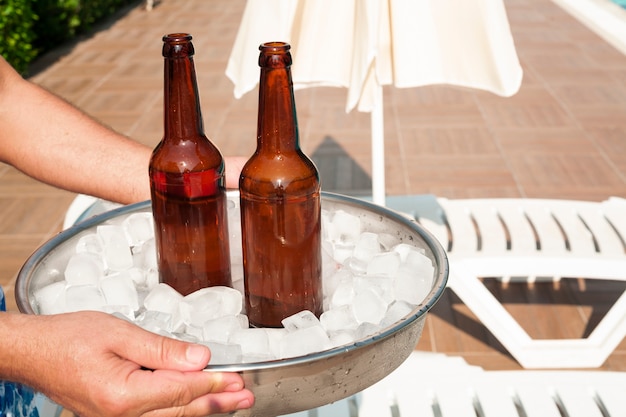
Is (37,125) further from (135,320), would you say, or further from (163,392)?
(163,392)

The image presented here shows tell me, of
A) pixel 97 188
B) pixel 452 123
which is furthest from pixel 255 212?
pixel 452 123

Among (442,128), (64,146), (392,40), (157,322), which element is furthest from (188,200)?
(442,128)

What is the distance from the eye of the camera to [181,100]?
1.04 m

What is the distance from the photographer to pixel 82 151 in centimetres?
154

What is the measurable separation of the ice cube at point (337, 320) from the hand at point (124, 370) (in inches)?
6.6

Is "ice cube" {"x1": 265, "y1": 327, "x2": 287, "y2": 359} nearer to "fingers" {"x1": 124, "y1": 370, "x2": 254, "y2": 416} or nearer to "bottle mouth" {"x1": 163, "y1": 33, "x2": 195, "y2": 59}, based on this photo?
"fingers" {"x1": 124, "y1": 370, "x2": 254, "y2": 416}

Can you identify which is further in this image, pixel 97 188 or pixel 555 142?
pixel 555 142

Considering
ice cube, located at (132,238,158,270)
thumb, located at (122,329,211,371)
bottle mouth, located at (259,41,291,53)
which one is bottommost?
ice cube, located at (132,238,158,270)

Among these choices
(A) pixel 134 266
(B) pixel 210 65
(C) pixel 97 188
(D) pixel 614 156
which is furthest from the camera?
(B) pixel 210 65

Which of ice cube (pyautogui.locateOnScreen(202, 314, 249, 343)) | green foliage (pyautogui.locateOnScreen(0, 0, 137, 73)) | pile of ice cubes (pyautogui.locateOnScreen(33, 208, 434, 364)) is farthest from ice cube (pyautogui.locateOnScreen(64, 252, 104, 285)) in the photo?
green foliage (pyautogui.locateOnScreen(0, 0, 137, 73))

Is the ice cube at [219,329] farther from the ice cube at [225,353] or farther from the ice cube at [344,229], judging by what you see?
the ice cube at [344,229]

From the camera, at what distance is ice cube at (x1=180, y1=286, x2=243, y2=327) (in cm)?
100

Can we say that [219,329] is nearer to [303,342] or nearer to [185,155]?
[303,342]

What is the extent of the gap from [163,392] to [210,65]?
541 centimetres
